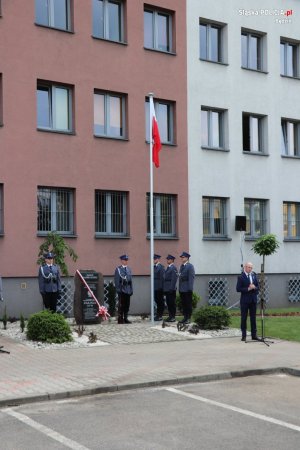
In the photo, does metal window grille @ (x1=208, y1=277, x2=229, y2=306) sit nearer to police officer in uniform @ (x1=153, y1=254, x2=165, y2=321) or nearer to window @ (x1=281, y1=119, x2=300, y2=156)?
police officer in uniform @ (x1=153, y1=254, x2=165, y2=321)

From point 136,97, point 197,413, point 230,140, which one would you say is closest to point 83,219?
point 136,97

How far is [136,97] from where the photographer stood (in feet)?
76.4

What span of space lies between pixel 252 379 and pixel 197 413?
3.00 meters

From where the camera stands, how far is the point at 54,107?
21625 millimetres

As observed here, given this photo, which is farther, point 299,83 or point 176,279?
point 299,83

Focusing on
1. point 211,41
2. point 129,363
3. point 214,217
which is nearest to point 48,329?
point 129,363

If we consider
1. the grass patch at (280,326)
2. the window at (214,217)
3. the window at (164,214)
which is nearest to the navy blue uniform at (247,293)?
the grass patch at (280,326)

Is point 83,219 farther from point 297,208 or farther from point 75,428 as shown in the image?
point 75,428

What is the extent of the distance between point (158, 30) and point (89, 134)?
502 cm

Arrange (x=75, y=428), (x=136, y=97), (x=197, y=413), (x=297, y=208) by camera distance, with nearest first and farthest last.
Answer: (x=75, y=428) < (x=197, y=413) < (x=136, y=97) < (x=297, y=208)

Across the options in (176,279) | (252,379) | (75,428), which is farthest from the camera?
(176,279)

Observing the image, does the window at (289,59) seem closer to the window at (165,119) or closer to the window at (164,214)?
the window at (165,119)

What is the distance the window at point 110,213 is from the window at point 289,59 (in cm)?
961

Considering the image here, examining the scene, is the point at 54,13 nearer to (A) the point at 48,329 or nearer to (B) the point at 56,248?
(B) the point at 56,248
